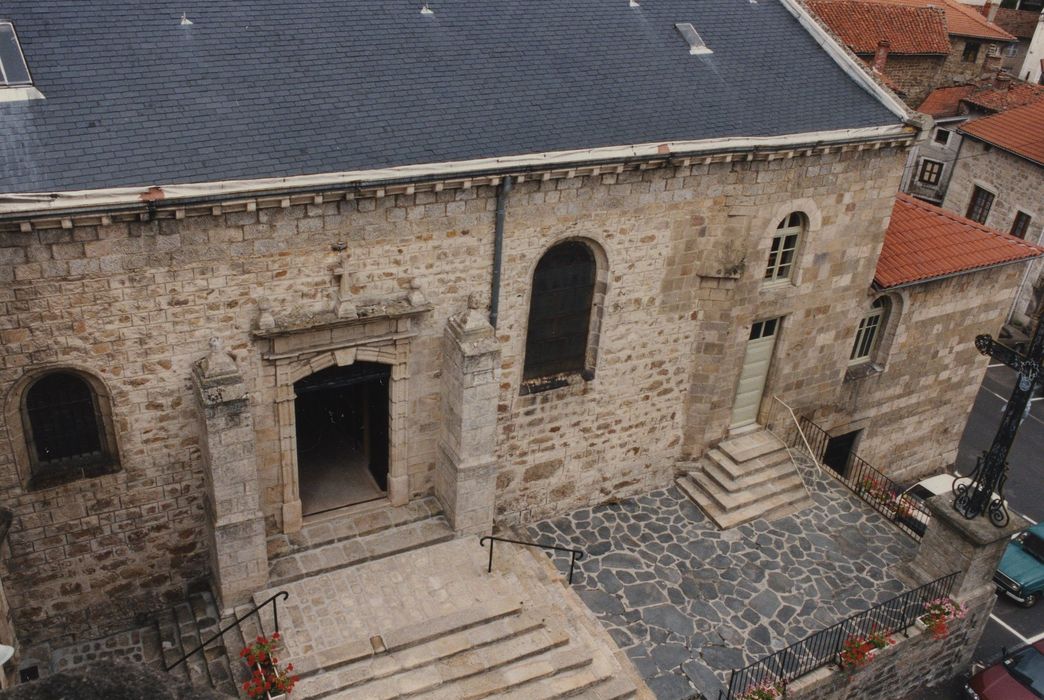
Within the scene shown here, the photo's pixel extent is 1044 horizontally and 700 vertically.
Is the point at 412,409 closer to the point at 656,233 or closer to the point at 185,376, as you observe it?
the point at 185,376

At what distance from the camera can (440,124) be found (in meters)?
13.6

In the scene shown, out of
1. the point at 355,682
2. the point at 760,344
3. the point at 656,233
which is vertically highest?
the point at 656,233

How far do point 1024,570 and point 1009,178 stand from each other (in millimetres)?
15388

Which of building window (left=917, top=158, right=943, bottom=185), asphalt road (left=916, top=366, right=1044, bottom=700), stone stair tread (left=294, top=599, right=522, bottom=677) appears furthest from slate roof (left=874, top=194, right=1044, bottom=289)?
building window (left=917, top=158, right=943, bottom=185)

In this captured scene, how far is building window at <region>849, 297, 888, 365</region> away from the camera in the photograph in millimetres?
19531

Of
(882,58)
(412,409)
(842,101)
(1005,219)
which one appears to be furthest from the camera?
(882,58)

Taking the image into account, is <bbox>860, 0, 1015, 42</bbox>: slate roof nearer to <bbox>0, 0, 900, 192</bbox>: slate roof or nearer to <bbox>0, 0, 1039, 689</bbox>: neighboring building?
<bbox>0, 0, 1039, 689</bbox>: neighboring building

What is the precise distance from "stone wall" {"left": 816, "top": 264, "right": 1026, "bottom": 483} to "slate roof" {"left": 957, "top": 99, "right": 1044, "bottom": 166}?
9484 millimetres

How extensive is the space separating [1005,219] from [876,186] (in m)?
15.4

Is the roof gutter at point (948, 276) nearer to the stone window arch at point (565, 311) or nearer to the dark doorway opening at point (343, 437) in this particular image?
the stone window arch at point (565, 311)

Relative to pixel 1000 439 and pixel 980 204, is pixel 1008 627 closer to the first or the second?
pixel 1000 439

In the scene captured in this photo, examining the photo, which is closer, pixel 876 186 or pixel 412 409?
pixel 412 409

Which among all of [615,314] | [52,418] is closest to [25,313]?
[52,418]

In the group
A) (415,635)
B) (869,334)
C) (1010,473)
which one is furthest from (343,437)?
(1010,473)
